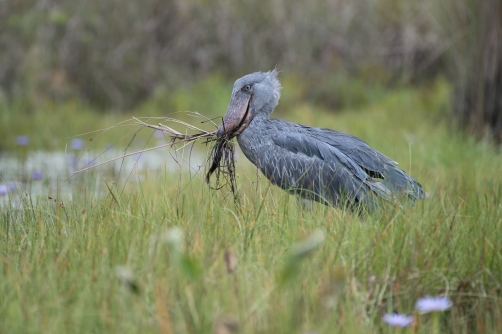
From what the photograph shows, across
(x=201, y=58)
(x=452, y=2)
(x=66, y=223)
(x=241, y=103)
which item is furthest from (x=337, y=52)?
(x=66, y=223)

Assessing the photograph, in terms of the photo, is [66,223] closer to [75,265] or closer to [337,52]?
[75,265]

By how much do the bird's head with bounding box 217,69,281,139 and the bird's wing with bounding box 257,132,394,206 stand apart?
0.59ft

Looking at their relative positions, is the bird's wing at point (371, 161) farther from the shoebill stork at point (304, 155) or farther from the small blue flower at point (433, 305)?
the small blue flower at point (433, 305)

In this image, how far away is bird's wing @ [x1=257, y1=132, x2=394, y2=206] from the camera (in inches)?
146

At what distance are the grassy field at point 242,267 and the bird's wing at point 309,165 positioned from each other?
0.33 metres

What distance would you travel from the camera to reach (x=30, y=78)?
816 cm

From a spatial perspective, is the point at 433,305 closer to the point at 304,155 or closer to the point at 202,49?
the point at 304,155

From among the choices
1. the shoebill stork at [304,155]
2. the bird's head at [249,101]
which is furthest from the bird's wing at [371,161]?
the bird's head at [249,101]

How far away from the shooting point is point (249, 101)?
391 cm

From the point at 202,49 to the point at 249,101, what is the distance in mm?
6050

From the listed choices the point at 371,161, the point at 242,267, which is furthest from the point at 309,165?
the point at 242,267

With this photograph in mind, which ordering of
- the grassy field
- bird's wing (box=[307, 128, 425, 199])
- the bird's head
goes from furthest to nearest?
1. the bird's head
2. bird's wing (box=[307, 128, 425, 199])
3. the grassy field

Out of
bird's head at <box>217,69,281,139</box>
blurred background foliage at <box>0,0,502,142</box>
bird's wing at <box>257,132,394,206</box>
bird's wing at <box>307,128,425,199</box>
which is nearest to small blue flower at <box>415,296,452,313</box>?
bird's wing at <box>307,128,425,199</box>

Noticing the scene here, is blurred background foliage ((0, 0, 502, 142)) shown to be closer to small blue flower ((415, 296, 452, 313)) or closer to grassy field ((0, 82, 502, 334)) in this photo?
grassy field ((0, 82, 502, 334))
